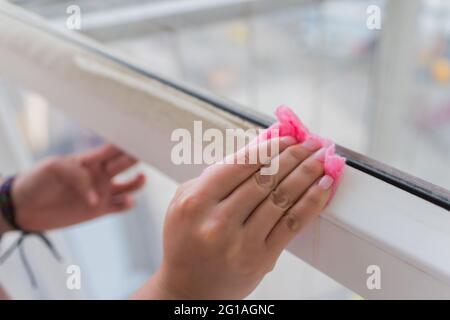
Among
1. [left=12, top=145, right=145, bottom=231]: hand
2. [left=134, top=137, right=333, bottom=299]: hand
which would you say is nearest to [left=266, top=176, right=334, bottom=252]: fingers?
[left=134, top=137, right=333, bottom=299]: hand

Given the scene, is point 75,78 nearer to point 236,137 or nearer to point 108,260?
point 236,137

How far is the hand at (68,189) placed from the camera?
A: 0.74 metres

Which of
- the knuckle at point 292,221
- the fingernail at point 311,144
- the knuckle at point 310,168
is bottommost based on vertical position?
the knuckle at point 292,221

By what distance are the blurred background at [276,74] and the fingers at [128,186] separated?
0.16m

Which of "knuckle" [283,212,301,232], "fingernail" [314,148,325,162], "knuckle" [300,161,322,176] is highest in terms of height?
"fingernail" [314,148,325,162]

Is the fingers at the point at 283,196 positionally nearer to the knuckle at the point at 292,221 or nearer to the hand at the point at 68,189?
the knuckle at the point at 292,221

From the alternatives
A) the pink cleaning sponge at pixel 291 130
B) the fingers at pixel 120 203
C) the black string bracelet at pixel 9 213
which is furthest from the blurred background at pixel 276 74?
the pink cleaning sponge at pixel 291 130

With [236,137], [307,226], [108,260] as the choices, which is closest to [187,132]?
[236,137]

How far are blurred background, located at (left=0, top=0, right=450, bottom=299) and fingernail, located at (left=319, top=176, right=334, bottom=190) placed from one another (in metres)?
0.68

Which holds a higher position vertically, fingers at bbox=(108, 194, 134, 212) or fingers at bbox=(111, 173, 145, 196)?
fingers at bbox=(111, 173, 145, 196)

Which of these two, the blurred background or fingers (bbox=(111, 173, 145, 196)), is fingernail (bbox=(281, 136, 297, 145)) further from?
the blurred background

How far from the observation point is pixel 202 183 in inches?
13.9

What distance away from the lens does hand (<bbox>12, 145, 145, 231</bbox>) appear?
74 centimetres

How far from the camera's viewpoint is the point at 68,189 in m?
0.76
